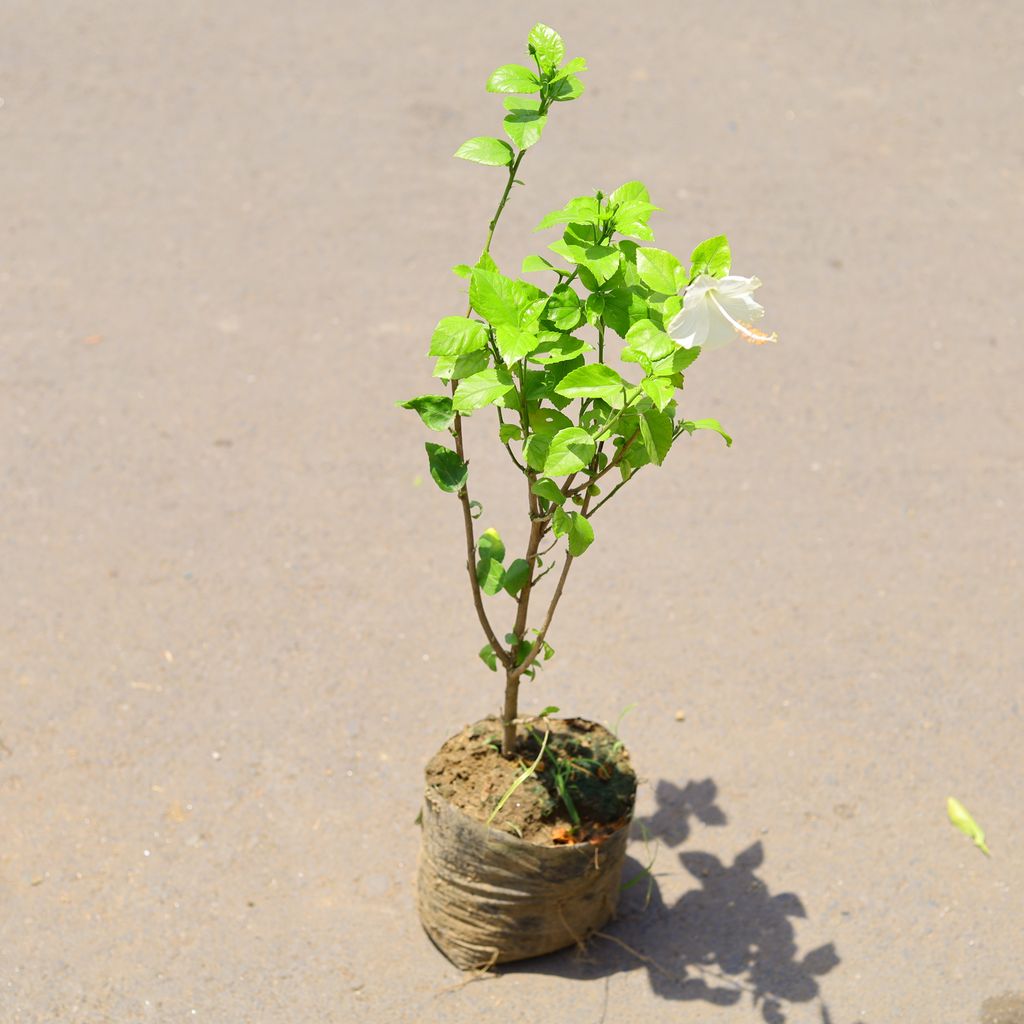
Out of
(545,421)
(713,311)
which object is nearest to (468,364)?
(545,421)

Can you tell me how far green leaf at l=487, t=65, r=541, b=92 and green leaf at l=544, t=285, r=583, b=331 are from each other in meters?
0.33

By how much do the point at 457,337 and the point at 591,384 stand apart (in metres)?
0.25

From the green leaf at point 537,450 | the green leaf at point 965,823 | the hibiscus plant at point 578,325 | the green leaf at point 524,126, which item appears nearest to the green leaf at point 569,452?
the hibiscus plant at point 578,325

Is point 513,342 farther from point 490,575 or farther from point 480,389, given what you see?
point 490,575

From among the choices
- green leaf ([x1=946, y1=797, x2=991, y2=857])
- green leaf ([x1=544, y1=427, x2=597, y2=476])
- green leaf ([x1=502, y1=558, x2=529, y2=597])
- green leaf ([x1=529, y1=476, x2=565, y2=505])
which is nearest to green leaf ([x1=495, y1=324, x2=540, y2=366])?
green leaf ([x1=544, y1=427, x2=597, y2=476])

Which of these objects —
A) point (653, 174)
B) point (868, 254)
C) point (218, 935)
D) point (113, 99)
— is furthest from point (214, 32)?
point (218, 935)

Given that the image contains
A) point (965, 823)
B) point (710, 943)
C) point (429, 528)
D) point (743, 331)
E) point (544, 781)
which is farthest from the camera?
point (429, 528)

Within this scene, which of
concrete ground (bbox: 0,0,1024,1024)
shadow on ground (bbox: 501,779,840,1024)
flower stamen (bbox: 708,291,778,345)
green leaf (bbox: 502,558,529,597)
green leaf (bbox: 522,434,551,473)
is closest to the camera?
flower stamen (bbox: 708,291,778,345)

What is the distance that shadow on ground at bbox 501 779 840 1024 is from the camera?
10.1ft

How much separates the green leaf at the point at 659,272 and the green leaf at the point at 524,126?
259 millimetres

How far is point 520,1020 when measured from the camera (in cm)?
298

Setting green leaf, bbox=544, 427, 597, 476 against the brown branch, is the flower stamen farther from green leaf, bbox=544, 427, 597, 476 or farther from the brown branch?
the brown branch

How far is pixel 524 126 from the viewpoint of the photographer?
2.37 metres

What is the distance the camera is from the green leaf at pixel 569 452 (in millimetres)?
2334
